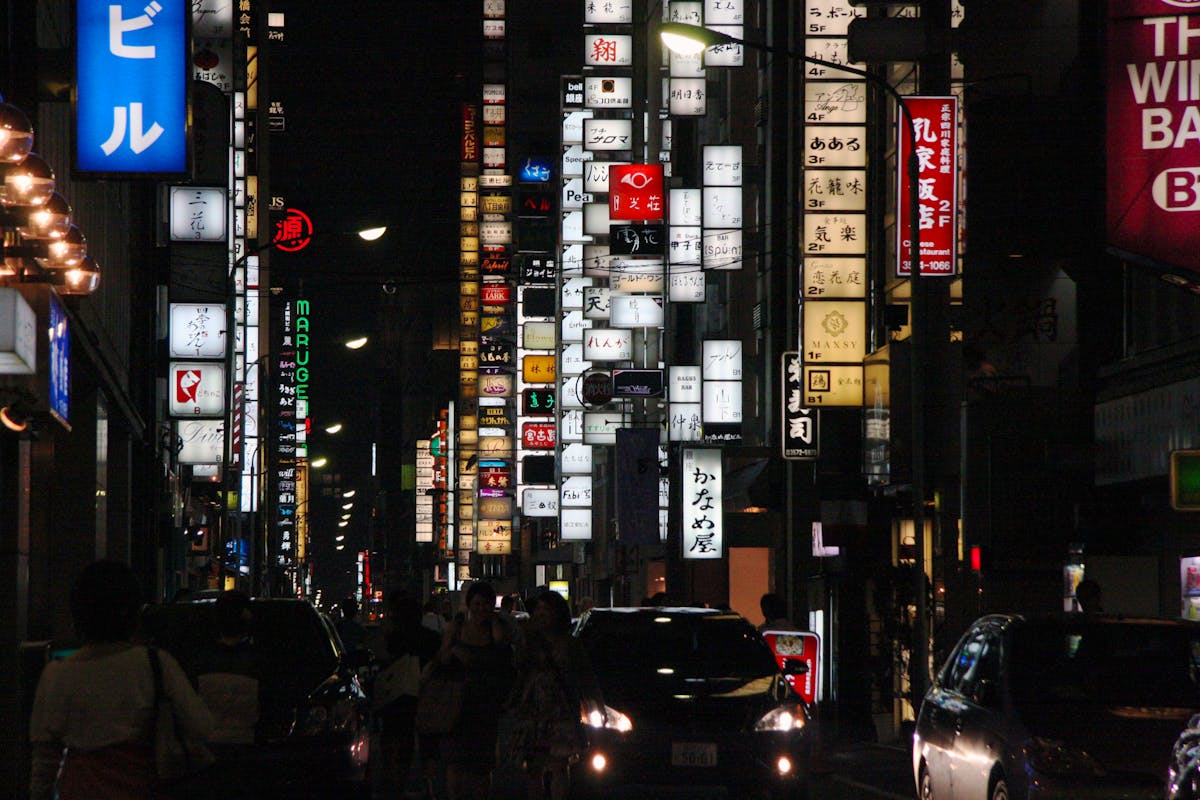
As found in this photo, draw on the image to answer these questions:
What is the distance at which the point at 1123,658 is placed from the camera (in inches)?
525

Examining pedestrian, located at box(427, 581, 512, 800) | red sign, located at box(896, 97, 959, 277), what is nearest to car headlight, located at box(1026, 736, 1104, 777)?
pedestrian, located at box(427, 581, 512, 800)

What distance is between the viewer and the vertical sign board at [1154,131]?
17797mm

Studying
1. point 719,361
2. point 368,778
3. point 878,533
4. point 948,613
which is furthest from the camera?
point 719,361

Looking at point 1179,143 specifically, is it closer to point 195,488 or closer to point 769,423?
point 769,423

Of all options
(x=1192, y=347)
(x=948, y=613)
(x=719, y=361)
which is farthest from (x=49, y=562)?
(x=719, y=361)

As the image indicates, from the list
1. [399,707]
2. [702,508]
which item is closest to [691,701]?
A: [399,707]

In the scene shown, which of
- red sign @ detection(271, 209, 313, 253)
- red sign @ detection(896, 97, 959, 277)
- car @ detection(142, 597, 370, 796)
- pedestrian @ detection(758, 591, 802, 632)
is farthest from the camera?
red sign @ detection(271, 209, 313, 253)

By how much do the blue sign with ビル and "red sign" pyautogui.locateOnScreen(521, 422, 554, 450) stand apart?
5217cm

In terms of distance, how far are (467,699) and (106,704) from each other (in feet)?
22.3

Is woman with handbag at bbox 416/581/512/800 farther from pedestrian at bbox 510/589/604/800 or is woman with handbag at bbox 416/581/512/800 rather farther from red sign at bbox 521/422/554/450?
red sign at bbox 521/422/554/450

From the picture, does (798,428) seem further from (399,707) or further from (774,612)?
(399,707)

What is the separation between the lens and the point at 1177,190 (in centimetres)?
1791

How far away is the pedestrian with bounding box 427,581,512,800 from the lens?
13.6 metres

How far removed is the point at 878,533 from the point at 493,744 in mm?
17149
